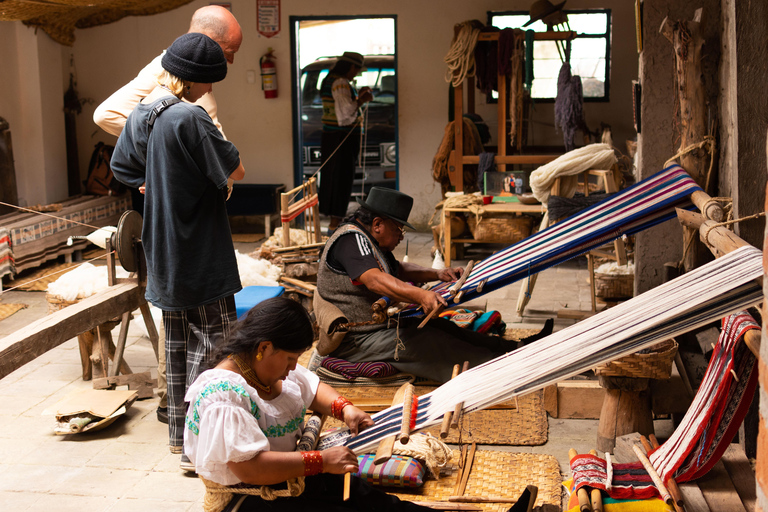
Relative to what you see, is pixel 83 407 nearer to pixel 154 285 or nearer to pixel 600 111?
pixel 154 285

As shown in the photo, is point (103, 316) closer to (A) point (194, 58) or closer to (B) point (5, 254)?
(A) point (194, 58)

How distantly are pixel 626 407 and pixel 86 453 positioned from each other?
2.49m

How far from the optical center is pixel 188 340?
3.45 m

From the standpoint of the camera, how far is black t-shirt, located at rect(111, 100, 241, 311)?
3.16 metres

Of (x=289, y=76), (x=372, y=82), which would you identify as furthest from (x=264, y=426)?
(x=372, y=82)

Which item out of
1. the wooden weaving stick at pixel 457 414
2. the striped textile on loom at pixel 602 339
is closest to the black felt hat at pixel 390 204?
the striped textile on loom at pixel 602 339

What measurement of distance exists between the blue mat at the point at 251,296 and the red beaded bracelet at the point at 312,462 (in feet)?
7.02

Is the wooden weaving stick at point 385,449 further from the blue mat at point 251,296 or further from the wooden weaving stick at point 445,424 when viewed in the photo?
the blue mat at point 251,296

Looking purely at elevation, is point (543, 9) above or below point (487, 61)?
above

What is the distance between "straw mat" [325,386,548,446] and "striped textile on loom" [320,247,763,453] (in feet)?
3.45

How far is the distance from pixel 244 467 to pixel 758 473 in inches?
51.3

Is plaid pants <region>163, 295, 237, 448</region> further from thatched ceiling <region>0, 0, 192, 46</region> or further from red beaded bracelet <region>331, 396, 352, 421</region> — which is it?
thatched ceiling <region>0, 0, 192, 46</region>

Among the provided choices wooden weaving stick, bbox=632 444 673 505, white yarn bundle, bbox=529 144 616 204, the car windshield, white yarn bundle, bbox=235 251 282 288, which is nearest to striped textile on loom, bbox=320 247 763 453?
wooden weaving stick, bbox=632 444 673 505

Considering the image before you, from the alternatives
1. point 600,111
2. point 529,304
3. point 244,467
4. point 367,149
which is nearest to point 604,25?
point 600,111
